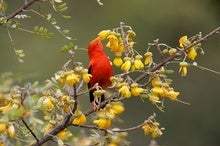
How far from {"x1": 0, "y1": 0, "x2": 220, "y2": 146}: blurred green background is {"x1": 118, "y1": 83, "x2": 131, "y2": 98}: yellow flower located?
8.22 meters

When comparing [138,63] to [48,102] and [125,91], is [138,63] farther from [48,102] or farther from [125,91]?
[48,102]

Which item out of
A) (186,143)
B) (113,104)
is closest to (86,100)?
(186,143)

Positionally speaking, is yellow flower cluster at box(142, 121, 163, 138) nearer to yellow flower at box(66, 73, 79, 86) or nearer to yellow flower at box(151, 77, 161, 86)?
Answer: yellow flower at box(151, 77, 161, 86)

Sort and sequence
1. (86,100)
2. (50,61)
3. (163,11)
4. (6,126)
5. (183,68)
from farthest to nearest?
(163,11) → (50,61) → (86,100) → (183,68) → (6,126)

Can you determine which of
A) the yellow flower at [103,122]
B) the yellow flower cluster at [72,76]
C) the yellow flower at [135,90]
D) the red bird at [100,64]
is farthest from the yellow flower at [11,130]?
→ the red bird at [100,64]

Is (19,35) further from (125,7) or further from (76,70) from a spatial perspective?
(76,70)

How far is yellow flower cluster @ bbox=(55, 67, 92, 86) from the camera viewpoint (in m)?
3.05

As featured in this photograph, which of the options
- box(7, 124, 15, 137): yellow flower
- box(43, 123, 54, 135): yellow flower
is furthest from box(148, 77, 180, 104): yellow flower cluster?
box(7, 124, 15, 137): yellow flower

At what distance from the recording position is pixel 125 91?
3.15 meters

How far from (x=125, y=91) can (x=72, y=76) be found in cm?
23

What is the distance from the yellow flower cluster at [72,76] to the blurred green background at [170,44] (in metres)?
8.25

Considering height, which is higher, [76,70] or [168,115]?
[76,70]

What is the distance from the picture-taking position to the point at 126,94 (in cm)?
315

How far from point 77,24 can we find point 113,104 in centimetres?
892
